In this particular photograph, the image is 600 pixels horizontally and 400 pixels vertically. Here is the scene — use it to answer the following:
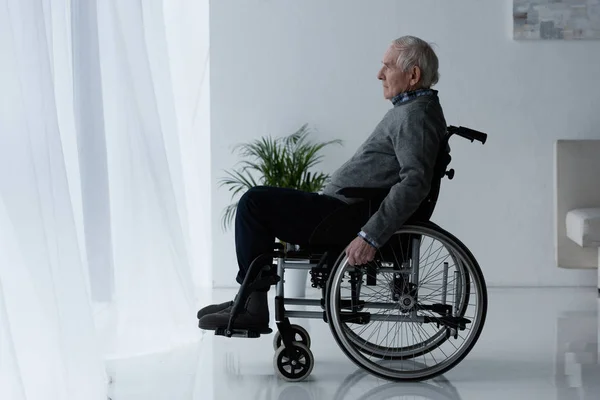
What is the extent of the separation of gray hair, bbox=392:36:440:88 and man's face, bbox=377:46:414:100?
0.04ft

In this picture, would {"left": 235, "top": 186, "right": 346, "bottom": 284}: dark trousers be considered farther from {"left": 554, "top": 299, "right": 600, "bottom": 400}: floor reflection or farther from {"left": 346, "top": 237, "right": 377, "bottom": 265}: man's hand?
{"left": 554, "top": 299, "right": 600, "bottom": 400}: floor reflection

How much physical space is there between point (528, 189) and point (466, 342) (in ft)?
6.95

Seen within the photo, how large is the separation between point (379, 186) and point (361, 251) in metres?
0.24

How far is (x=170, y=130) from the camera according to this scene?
3346 millimetres

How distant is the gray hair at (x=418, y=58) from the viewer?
2588mm

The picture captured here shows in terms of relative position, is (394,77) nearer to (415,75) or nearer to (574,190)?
(415,75)

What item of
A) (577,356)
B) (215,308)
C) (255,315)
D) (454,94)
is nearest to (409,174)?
(255,315)

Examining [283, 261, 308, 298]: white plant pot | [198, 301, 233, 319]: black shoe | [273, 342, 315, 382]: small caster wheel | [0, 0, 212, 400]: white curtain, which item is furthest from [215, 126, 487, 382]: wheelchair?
[283, 261, 308, 298]: white plant pot

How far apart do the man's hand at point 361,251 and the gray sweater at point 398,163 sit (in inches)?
1.1

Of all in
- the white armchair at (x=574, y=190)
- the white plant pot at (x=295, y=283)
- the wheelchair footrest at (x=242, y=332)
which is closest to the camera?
the wheelchair footrest at (x=242, y=332)

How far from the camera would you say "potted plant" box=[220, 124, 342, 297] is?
413 cm

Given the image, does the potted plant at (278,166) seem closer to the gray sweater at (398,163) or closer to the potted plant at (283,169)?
the potted plant at (283,169)

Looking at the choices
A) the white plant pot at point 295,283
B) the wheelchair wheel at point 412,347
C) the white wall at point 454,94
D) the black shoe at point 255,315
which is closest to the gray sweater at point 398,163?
the wheelchair wheel at point 412,347

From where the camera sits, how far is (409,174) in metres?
2.42
